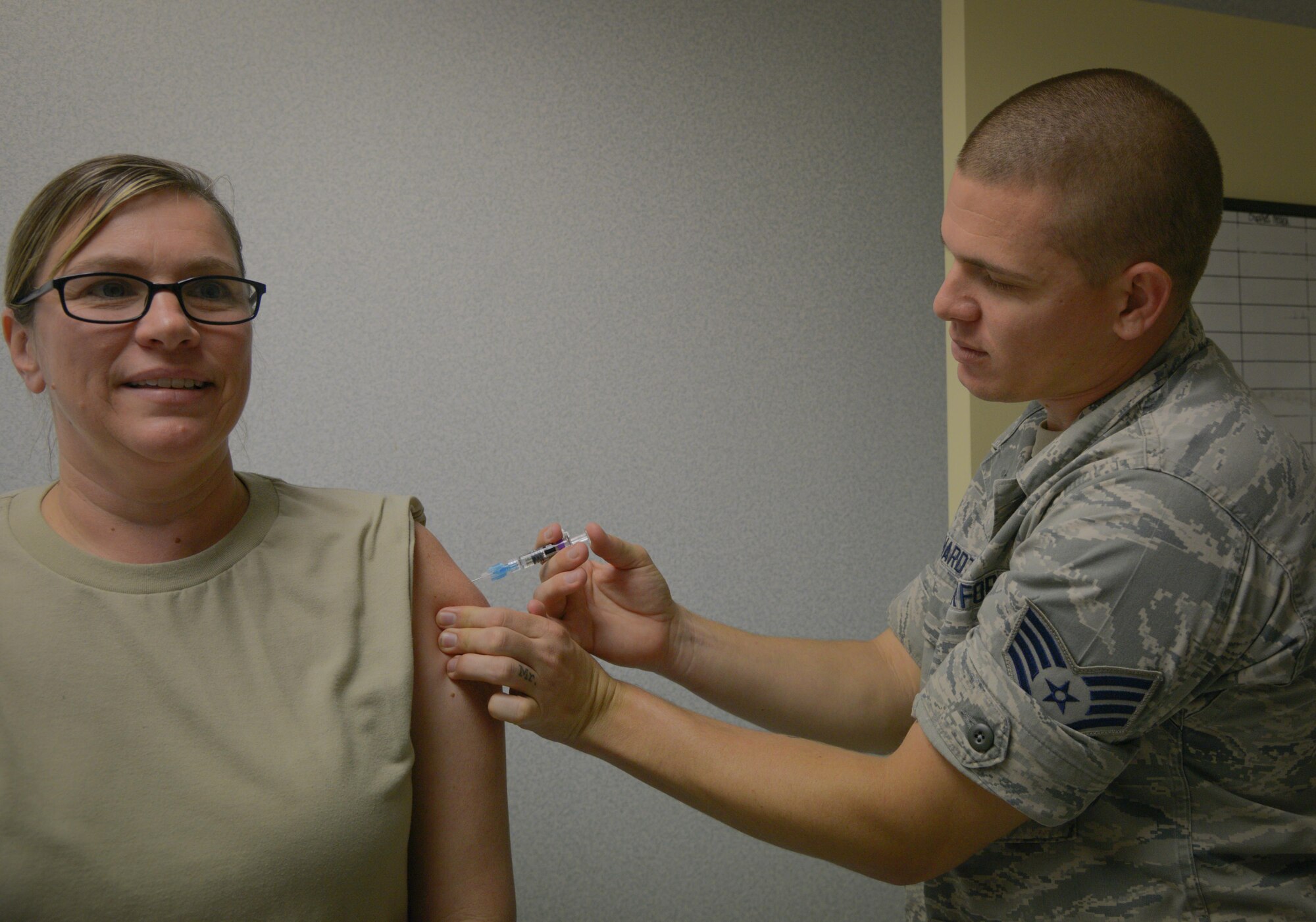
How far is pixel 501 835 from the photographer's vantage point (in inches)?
51.5

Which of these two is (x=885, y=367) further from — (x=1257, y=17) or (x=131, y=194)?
(x=131, y=194)

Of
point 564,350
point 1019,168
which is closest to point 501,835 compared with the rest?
point 1019,168

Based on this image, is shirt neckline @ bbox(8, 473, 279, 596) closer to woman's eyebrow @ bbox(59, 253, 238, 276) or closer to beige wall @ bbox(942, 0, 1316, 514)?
woman's eyebrow @ bbox(59, 253, 238, 276)

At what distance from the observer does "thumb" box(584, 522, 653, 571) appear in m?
1.53

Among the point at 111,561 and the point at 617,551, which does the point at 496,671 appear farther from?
the point at 111,561

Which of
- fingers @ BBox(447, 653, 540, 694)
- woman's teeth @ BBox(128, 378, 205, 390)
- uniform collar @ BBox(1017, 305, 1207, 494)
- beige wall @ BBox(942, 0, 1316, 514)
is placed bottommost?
fingers @ BBox(447, 653, 540, 694)

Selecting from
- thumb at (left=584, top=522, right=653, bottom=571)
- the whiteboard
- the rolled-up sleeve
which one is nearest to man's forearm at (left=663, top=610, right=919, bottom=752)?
thumb at (left=584, top=522, right=653, bottom=571)

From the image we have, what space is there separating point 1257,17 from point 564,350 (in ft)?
8.06

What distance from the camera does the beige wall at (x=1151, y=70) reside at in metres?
2.16

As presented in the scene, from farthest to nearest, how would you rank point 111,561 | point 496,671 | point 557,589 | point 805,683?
point 805,683, point 557,589, point 496,671, point 111,561

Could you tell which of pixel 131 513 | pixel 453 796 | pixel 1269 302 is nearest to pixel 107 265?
pixel 131 513

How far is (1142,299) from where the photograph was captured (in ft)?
3.79

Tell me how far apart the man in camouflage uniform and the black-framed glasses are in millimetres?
539

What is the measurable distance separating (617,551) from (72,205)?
92cm
